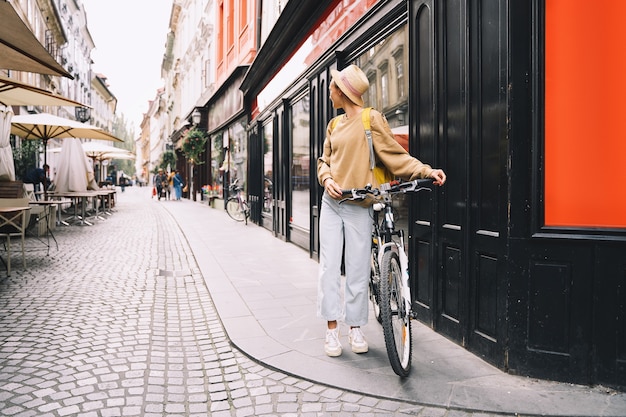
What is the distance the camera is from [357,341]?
4.08 meters

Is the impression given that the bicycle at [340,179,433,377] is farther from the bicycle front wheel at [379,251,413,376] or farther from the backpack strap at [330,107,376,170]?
the backpack strap at [330,107,376,170]

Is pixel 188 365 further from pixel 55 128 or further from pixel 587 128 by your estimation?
pixel 55 128

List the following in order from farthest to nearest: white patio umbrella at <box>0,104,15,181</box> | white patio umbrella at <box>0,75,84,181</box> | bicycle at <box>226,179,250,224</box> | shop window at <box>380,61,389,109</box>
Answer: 1. bicycle at <box>226,179,250,224</box>
2. white patio umbrella at <box>0,104,15,181</box>
3. white patio umbrella at <box>0,75,84,181</box>
4. shop window at <box>380,61,389,109</box>

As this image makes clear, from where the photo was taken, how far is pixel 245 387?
3529 mm

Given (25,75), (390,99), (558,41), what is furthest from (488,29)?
(25,75)

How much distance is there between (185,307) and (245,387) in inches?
98.2

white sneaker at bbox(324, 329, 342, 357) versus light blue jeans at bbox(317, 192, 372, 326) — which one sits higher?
light blue jeans at bbox(317, 192, 372, 326)

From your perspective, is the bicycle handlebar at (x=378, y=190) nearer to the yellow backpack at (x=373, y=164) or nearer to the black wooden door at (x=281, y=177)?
the yellow backpack at (x=373, y=164)

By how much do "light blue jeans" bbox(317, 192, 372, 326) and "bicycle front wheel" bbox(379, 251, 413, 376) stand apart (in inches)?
13.3

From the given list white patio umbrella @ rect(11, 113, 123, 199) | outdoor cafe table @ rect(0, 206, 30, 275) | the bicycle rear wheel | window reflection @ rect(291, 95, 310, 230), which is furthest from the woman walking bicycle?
the bicycle rear wheel

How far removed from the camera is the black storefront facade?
134 inches

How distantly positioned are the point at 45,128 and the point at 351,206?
1231 centimetres

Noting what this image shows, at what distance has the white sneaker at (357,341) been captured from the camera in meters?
4.04

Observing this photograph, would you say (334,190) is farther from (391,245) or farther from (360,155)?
(391,245)
